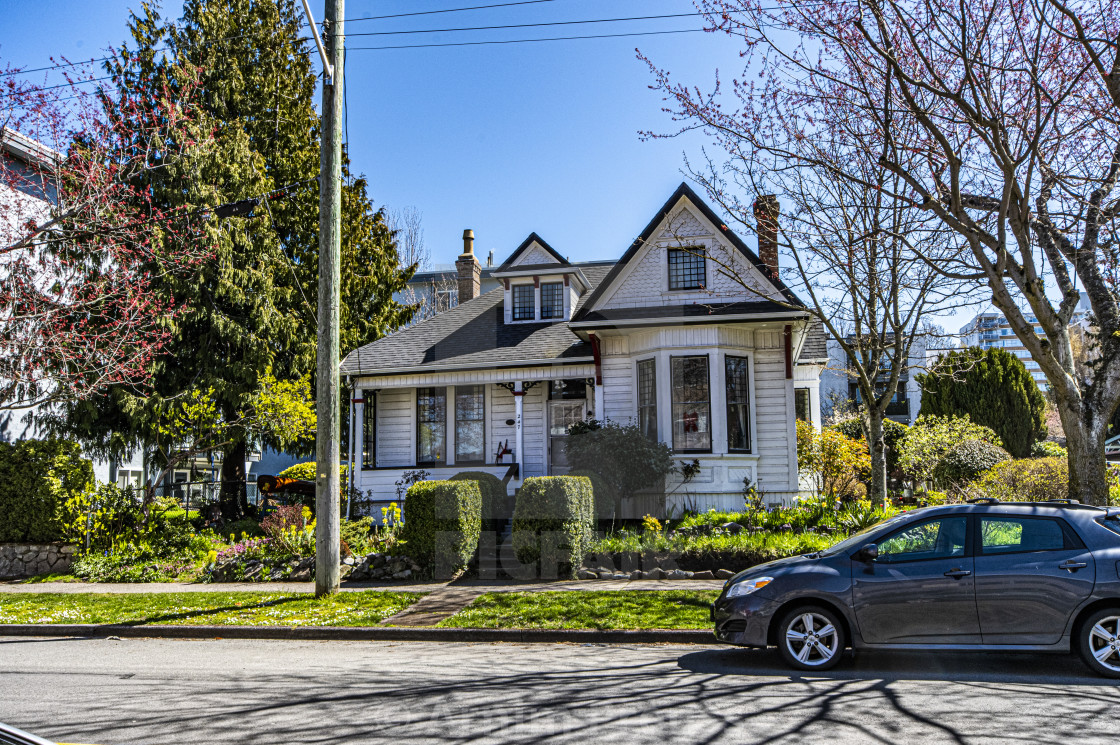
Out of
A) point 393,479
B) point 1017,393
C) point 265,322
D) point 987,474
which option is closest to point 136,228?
point 265,322

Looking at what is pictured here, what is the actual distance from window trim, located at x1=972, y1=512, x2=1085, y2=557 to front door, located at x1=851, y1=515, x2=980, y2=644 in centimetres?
9

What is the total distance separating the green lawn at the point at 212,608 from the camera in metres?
10.3

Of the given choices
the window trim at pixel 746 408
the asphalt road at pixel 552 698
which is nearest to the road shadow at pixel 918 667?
the asphalt road at pixel 552 698

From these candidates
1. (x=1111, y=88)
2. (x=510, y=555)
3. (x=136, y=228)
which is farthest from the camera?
(x=136, y=228)

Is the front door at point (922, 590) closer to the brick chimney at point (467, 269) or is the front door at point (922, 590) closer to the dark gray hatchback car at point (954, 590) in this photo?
the dark gray hatchback car at point (954, 590)

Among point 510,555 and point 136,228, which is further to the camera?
point 136,228

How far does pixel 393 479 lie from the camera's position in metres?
20.1

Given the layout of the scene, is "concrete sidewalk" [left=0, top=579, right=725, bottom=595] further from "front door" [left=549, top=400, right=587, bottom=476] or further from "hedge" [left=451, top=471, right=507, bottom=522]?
"front door" [left=549, top=400, right=587, bottom=476]

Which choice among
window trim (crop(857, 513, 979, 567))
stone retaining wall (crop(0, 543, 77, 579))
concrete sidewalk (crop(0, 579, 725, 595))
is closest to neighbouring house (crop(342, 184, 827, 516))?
concrete sidewalk (crop(0, 579, 725, 595))

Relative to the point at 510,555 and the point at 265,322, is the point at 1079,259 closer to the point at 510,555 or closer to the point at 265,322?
the point at 510,555

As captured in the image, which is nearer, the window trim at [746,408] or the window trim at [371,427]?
the window trim at [746,408]

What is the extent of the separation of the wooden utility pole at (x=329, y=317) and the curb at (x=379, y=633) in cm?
159

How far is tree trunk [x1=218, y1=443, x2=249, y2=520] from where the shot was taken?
853 inches

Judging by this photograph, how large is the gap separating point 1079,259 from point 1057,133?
6.29 feet
